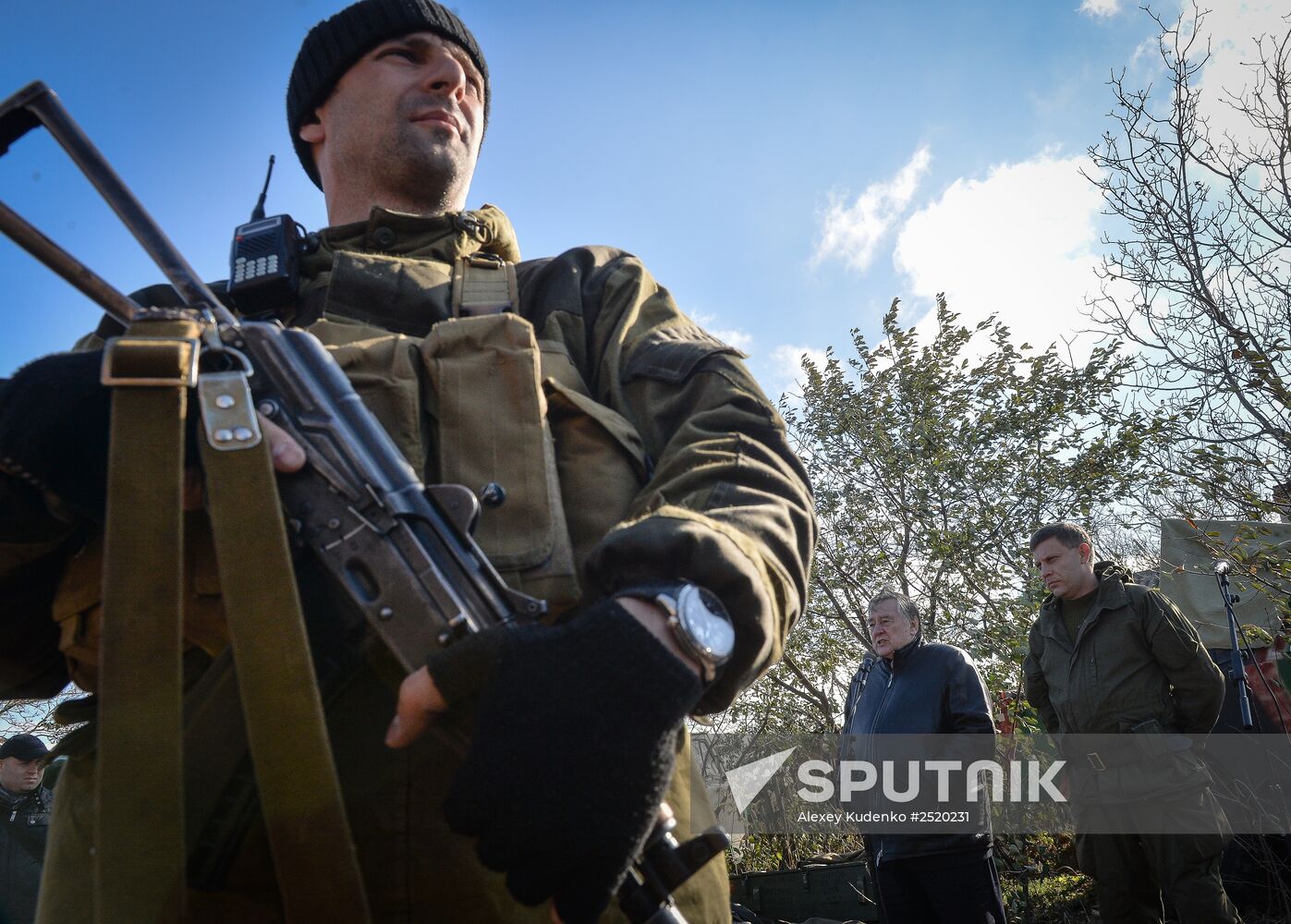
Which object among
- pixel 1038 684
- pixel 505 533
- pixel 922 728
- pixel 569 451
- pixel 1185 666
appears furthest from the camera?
pixel 1038 684

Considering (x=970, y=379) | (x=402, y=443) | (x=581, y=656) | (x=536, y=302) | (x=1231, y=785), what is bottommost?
(x=581, y=656)

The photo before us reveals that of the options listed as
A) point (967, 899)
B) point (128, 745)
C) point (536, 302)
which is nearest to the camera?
point (128, 745)

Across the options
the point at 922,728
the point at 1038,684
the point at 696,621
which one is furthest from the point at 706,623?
the point at 1038,684

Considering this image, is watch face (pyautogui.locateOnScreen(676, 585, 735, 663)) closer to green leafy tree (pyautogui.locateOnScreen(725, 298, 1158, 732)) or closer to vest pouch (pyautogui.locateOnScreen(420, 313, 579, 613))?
vest pouch (pyautogui.locateOnScreen(420, 313, 579, 613))

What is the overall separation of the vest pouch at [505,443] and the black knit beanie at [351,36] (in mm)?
914

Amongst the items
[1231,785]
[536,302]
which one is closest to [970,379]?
[1231,785]

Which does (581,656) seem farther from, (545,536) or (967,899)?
(967,899)

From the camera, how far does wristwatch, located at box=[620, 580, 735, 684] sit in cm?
111

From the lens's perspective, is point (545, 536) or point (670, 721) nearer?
point (670, 721)

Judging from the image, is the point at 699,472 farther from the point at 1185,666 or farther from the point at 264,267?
the point at 1185,666

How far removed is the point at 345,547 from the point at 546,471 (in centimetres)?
33

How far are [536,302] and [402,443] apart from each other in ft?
1.49

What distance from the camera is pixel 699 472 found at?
56.3 inches

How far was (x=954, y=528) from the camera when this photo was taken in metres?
10.2
